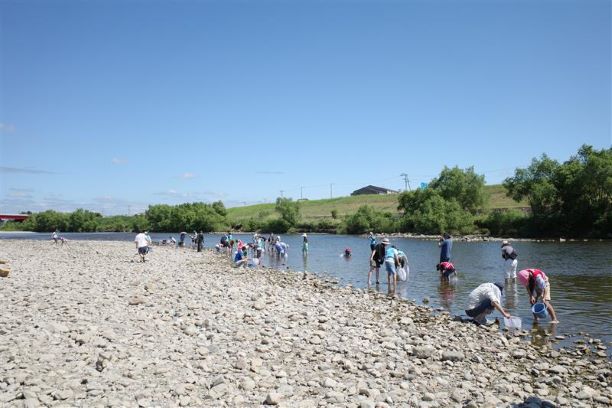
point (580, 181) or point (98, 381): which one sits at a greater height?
point (580, 181)

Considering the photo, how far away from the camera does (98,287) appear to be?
55.1ft

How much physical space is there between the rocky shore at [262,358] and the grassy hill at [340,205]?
352 feet

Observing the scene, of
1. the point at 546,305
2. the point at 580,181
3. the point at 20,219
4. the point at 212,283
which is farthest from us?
the point at 20,219

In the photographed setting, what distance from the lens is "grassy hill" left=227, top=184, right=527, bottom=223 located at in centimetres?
12544

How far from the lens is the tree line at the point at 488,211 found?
7488 cm

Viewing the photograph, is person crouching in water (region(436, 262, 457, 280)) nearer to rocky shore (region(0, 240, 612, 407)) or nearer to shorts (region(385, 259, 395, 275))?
shorts (region(385, 259, 395, 275))

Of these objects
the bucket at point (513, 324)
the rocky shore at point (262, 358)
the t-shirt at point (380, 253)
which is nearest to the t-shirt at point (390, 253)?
the t-shirt at point (380, 253)

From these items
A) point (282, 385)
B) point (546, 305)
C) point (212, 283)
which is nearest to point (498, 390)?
point (282, 385)

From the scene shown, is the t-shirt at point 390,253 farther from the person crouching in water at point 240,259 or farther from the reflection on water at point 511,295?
the person crouching in water at point 240,259

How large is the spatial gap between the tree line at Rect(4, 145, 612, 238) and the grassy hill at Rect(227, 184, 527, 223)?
5818 mm

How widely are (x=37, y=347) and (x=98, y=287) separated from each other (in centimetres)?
808

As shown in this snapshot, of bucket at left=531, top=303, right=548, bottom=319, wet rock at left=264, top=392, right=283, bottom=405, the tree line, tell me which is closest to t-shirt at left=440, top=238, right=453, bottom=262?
bucket at left=531, top=303, right=548, bottom=319

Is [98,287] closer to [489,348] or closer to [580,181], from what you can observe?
[489,348]

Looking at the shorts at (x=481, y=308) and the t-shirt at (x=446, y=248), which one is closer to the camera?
the shorts at (x=481, y=308)
